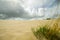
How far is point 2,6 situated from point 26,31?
369 millimetres

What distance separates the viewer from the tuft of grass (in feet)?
4.74

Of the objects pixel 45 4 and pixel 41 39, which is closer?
pixel 41 39

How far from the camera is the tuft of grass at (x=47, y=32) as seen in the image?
145 centimetres

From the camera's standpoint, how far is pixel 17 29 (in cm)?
152

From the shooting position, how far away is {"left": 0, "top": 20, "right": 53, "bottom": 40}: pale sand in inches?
59.0

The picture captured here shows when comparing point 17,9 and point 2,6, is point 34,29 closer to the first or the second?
point 17,9

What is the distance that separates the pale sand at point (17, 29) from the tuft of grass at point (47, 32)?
5 cm

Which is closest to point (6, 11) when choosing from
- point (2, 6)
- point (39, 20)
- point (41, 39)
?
point (2, 6)

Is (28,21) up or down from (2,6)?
down

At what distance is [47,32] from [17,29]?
314mm

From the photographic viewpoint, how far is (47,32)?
1449mm

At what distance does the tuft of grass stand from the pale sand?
0.05 m

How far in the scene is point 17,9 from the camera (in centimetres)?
156

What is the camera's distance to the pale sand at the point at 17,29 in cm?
150
